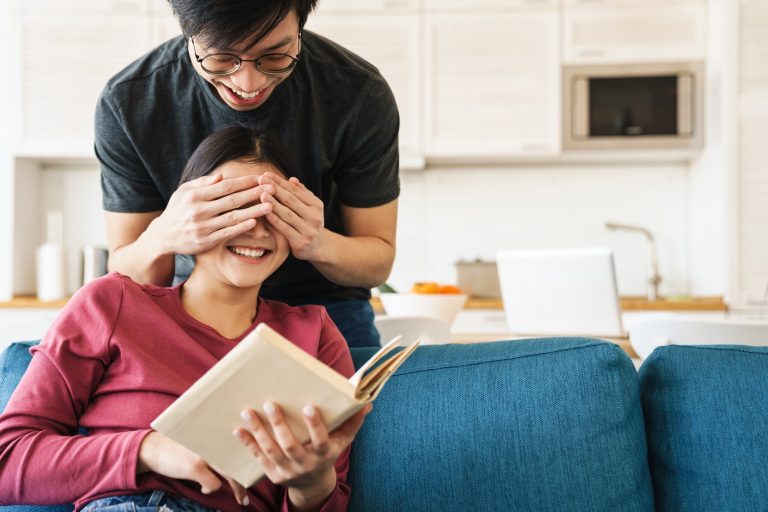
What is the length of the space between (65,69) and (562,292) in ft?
10.2

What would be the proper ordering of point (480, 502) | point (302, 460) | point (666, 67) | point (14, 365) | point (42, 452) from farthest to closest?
point (666, 67), point (14, 365), point (480, 502), point (42, 452), point (302, 460)

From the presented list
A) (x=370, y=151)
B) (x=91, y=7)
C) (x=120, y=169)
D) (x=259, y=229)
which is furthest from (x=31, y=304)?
(x=259, y=229)

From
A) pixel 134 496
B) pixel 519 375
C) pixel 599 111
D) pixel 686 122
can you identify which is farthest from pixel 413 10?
pixel 134 496

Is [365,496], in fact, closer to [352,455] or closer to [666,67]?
[352,455]

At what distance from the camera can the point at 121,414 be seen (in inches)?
50.6

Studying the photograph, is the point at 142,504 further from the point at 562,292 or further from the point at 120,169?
the point at 562,292

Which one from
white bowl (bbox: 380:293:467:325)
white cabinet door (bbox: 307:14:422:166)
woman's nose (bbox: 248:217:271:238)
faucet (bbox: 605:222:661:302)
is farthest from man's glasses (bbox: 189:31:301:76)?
faucet (bbox: 605:222:661:302)

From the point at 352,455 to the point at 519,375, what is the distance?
0.31 metres

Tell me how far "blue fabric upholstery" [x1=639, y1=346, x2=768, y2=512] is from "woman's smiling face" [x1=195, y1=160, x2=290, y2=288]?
0.69m

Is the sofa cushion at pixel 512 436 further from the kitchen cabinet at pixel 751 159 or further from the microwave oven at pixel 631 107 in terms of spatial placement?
the microwave oven at pixel 631 107

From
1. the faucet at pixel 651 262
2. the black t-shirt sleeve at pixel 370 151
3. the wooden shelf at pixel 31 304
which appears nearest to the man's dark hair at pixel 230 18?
the black t-shirt sleeve at pixel 370 151

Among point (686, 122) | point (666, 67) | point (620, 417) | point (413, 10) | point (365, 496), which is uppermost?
point (413, 10)

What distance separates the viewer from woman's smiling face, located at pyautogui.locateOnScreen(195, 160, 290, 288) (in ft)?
4.54

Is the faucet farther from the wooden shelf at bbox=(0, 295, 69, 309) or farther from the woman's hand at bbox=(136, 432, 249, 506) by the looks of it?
the woman's hand at bbox=(136, 432, 249, 506)
